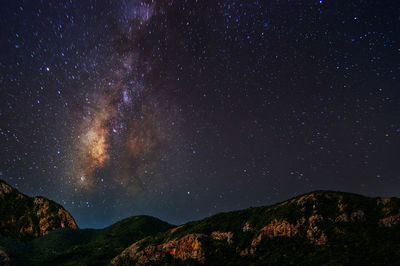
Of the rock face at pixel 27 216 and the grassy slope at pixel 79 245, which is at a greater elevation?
the rock face at pixel 27 216

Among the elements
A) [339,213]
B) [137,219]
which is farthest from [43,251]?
[339,213]

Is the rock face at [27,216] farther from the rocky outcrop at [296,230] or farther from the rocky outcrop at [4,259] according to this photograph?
the rocky outcrop at [296,230]

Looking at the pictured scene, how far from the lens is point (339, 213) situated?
3603cm

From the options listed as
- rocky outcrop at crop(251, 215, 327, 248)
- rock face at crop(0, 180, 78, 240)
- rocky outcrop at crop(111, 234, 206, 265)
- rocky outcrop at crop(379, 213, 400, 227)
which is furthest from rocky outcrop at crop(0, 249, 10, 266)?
rocky outcrop at crop(379, 213, 400, 227)

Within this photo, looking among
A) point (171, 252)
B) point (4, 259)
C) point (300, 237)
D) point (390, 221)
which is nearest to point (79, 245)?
point (4, 259)

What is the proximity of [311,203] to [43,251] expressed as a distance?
10152 cm

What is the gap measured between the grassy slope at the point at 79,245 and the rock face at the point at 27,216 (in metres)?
31.3

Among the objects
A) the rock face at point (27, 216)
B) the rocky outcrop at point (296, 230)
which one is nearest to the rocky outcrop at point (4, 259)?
the rocky outcrop at point (296, 230)

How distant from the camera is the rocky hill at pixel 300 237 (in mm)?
28438

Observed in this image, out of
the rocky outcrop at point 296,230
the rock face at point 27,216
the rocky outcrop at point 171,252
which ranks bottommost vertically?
the rocky outcrop at point 171,252

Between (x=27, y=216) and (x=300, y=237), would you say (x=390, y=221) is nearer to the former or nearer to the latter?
(x=300, y=237)

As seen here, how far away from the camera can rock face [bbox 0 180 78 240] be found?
123162 mm

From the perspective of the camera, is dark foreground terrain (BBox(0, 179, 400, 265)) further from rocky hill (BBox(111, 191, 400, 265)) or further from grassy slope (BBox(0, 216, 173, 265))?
grassy slope (BBox(0, 216, 173, 265))

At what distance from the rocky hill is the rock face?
116m
